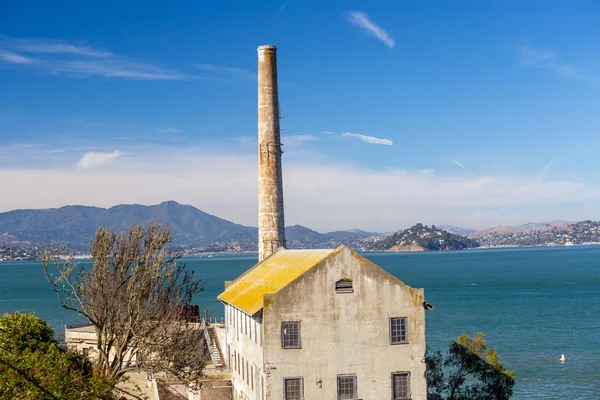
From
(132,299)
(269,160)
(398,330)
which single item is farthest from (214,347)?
(398,330)

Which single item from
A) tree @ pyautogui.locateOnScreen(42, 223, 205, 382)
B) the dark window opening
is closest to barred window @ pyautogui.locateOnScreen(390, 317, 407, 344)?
the dark window opening

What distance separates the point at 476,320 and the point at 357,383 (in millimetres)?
66616

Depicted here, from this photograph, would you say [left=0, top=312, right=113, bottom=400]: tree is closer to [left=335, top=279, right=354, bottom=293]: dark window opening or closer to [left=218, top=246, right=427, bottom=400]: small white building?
[left=218, top=246, right=427, bottom=400]: small white building

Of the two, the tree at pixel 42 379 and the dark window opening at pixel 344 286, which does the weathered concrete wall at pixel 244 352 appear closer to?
the dark window opening at pixel 344 286

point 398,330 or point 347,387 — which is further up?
point 398,330

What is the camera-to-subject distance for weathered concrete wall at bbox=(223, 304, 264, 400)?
34.9 metres

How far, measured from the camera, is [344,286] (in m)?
33.6

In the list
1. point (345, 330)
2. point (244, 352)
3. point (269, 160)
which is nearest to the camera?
point (345, 330)

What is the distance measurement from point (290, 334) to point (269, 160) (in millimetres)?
26991

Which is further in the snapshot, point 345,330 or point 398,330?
point 398,330

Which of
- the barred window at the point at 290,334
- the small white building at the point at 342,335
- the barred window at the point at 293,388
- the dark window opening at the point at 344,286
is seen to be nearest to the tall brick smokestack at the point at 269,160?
the small white building at the point at 342,335

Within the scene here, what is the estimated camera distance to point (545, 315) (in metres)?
103

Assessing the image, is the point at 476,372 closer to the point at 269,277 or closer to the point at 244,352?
the point at 269,277

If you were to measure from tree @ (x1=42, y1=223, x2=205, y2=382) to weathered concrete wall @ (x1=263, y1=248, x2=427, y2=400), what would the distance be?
8.60m
